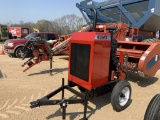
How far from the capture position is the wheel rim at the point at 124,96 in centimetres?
417

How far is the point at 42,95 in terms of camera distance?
4.85 m

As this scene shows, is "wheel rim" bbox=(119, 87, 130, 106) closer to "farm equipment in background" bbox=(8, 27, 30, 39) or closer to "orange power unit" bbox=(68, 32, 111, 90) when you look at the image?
"orange power unit" bbox=(68, 32, 111, 90)

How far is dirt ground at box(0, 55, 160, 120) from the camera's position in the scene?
3.84 m

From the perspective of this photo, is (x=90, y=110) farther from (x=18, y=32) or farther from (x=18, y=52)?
(x=18, y=32)

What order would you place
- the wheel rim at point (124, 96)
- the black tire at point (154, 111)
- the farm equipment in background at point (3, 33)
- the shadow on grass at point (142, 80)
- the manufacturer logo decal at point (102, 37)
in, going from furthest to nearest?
the farm equipment in background at point (3, 33) < the shadow on grass at point (142, 80) < the wheel rim at point (124, 96) < the manufacturer logo decal at point (102, 37) < the black tire at point (154, 111)

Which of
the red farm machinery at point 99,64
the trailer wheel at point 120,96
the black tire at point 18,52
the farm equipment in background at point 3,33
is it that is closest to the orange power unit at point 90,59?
the red farm machinery at point 99,64

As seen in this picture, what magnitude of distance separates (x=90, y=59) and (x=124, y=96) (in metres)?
1.31

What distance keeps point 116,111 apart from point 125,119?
1.08ft

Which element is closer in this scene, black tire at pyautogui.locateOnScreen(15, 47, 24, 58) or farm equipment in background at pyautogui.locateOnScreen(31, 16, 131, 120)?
farm equipment in background at pyautogui.locateOnScreen(31, 16, 131, 120)

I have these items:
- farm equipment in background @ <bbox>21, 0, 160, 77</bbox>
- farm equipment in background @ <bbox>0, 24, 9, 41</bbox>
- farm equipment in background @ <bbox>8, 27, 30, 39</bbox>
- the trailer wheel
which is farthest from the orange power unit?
farm equipment in background @ <bbox>0, 24, 9, 41</bbox>

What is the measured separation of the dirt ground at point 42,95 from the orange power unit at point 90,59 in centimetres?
62

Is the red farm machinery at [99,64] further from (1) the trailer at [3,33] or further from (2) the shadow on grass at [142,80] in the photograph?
(1) the trailer at [3,33]

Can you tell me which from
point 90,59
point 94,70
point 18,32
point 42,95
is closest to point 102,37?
point 90,59

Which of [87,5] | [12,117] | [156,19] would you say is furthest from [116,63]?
[87,5]
